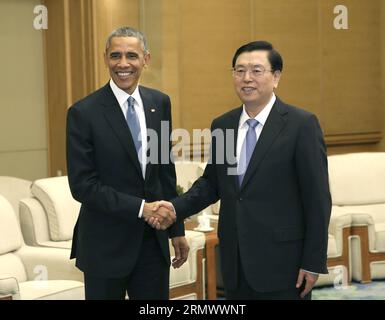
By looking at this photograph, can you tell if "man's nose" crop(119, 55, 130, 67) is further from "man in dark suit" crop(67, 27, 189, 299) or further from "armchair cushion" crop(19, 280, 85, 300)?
"armchair cushion" crop(19, 280, 85, 300)

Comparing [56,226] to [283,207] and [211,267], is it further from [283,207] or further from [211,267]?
[283,207]

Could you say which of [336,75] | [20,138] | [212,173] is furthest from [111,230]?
[336,75]

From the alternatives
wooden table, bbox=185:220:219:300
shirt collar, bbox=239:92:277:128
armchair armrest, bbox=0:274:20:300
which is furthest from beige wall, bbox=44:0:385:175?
shirt collar, bbox=239:92:277:128

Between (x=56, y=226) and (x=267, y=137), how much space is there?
3007 millimetres

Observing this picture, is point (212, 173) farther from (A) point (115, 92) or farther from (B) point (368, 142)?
(B) point (368, 142)

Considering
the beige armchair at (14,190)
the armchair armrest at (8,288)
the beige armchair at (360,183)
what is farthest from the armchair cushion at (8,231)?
the beige armchair at (360,183)

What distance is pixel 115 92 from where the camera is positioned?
131 inches

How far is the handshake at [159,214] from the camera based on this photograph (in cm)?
322

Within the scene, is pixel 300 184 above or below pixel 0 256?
above

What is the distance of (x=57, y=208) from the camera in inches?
226

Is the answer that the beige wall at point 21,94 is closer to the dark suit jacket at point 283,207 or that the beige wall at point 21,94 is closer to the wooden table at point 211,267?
the wooden table at point 211,267

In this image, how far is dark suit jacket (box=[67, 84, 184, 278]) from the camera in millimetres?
3199

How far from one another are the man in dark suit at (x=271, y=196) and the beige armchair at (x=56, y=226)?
257 cm
